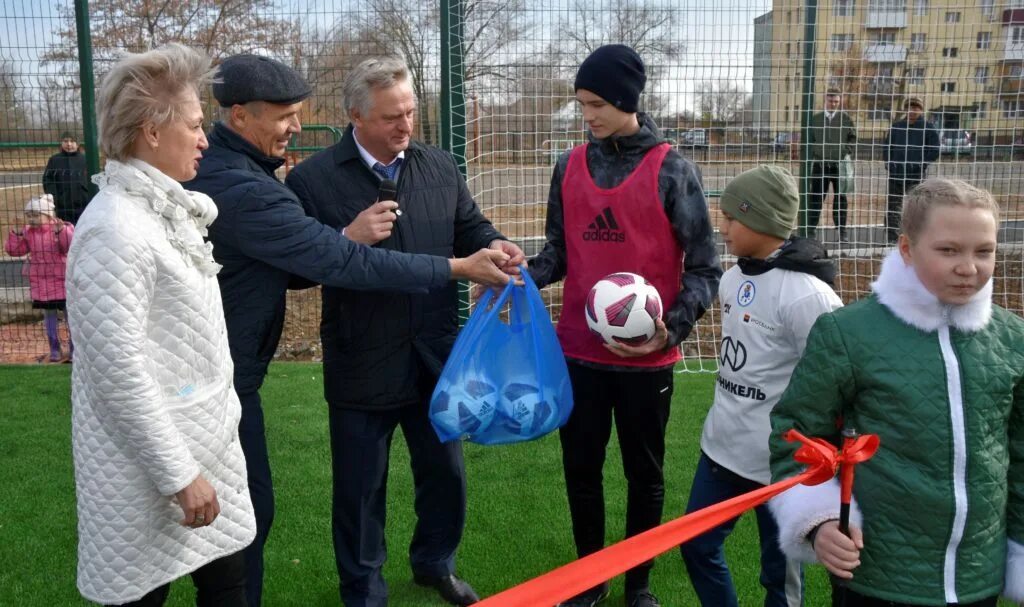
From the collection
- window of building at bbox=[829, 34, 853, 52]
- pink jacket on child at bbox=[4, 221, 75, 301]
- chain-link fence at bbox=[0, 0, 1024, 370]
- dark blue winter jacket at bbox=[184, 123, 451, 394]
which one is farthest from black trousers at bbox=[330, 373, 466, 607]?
pink jacket on child at bbox=[4, 221, 75, 301]

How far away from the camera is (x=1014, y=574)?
212 cm

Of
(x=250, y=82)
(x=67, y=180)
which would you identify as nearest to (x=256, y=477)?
(x=250, y=82)

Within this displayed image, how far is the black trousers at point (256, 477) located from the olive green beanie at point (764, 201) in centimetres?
167

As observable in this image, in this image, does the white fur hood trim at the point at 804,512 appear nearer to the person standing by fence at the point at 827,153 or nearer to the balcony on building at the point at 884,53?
the person standing by fence at the point at 827,153

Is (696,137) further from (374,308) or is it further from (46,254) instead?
(46,254)

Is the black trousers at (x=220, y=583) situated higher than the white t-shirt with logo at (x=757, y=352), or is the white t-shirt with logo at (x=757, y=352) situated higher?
the white t-shirt with logo at (x=757, y=352)

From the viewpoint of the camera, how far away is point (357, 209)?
10.6 ft

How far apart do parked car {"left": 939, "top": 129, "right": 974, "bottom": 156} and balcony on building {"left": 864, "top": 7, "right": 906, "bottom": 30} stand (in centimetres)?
108

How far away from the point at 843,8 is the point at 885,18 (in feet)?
1.34

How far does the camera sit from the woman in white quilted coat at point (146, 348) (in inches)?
84.0

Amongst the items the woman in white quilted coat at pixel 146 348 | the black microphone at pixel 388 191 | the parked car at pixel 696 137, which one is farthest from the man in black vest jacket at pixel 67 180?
the woman in white quilted coat at pixel 146 348

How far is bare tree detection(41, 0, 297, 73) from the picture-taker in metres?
7.37

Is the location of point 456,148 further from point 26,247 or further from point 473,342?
point 26,247

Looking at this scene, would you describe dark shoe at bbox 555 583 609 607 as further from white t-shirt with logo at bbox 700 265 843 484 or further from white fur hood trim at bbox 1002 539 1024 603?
white fur hood trim at bbox 1002 539 1024 603
